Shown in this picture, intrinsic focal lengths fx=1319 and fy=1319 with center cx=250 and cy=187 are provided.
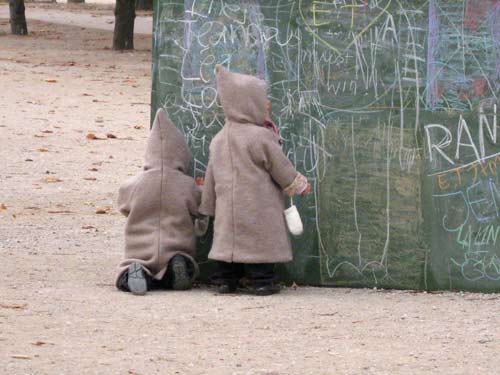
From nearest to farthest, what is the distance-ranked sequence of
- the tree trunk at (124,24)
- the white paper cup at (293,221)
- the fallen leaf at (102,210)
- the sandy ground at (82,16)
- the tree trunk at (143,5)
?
the white paper cup at (293,221) → the fallen leaf at (102,210) → the tree trunk at (124,24) → the sandy ground at (82,16) → the tree trunk at (143,5)

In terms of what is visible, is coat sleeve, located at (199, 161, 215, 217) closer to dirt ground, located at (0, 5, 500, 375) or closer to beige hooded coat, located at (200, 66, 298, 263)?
beige hooded coat, located at (200, 66, 298, 263)

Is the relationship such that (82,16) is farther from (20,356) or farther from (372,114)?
(20,356)

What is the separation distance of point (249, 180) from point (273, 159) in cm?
18

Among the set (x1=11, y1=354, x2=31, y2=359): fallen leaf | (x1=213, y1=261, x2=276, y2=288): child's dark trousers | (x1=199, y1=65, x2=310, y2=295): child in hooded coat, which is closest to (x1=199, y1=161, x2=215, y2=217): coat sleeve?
(x1=199, y1=65, x2=310, y2=295): child in hooded coat

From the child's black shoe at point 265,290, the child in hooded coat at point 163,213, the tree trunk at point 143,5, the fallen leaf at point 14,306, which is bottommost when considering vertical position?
the fallen leaf at point 14,306

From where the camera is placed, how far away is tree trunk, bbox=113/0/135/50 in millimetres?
23375

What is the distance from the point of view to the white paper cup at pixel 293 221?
7398 millimetres

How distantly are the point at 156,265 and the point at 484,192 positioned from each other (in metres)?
1.94

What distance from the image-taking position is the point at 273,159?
24.5 feet

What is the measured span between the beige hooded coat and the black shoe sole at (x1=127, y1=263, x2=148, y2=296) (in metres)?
0.42

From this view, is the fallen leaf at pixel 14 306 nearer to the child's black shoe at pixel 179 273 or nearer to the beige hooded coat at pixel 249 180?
the child's black shoe at pixel 179 273

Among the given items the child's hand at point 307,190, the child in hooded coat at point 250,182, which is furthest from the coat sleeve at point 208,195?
the child's hand at point 307,190

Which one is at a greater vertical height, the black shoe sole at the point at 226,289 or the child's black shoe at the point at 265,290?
the child's black shoe at the point at 265,290

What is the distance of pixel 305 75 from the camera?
773 cm
